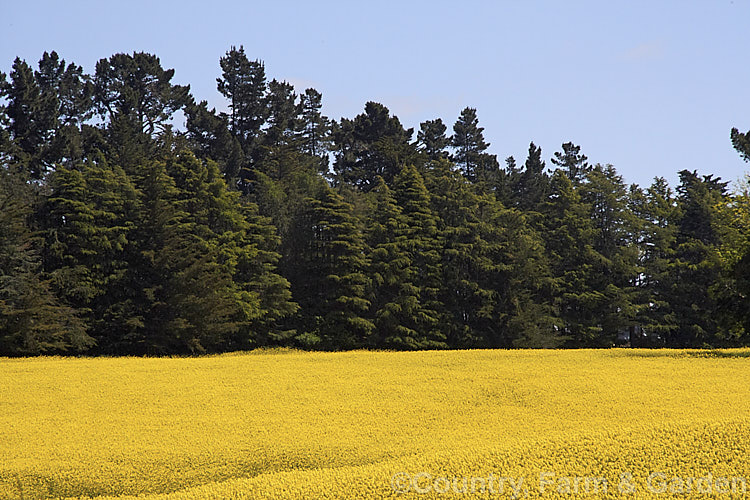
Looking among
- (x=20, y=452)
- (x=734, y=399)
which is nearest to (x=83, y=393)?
(x=20, y=452)

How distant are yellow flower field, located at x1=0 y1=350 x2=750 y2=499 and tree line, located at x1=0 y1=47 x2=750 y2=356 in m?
14.0

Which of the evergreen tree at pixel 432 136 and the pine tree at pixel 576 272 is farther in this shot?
the evergreen tree at pixel 432 136

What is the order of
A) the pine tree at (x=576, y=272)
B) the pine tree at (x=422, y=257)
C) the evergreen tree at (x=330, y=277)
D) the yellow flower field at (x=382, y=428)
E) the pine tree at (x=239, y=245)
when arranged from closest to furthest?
the yellow flower field at (x=382, y=428) < the pine tree at (x=239, y=245) < the evergreen tree at (x=330, y=277) < the pine tree at (x=422, y=257) < the pine tree at (x=576, y=272)

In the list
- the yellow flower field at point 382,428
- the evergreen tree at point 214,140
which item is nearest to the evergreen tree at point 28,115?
the evergreen tree at point 214,140

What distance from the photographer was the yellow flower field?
9859mm

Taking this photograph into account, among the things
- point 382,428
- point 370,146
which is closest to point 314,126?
point 370,146

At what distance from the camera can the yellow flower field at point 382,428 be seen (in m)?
9.86

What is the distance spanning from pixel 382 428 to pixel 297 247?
3721cm

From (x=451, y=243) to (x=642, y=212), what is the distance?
1847 centimetres

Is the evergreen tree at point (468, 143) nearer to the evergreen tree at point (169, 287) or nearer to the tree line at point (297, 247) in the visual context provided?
the tree line at point (297, 247)

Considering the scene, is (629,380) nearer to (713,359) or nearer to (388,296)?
(713,359)

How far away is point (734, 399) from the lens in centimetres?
1723

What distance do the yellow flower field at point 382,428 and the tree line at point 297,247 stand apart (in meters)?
14.0

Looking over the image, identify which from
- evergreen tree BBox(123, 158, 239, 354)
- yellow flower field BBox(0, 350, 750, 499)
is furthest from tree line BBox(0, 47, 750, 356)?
yellow flower field BBox(0, 350, 750, 499)
